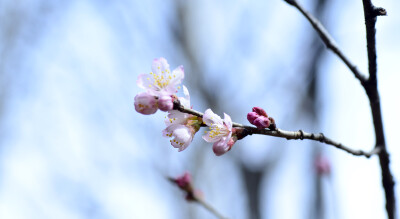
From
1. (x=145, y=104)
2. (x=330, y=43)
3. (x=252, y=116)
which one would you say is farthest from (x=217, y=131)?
(x=330, y=43)

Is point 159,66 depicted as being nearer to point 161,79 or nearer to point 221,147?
point 161,79

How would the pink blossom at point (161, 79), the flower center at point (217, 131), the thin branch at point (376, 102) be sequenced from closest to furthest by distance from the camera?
the thin branch at point (376, 102), the flower center at point (217, 131), the pink blossom at point (161, 79)

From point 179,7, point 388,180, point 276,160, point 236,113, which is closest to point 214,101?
point 236,113

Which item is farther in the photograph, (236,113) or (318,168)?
(236,113)

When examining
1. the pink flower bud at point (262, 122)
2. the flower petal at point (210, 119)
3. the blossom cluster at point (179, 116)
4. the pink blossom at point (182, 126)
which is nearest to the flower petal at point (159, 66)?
the blossom cluster at point (179, 116)

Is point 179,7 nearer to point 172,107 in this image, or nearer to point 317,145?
point 317,145

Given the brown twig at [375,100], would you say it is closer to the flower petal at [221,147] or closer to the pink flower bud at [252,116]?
the pink flower bud at [252,116]

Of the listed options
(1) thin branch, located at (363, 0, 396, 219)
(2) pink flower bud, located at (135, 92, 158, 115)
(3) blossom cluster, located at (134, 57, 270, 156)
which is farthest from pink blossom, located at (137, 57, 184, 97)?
(1) thin branch, located at (363, 0, 396, 219)
